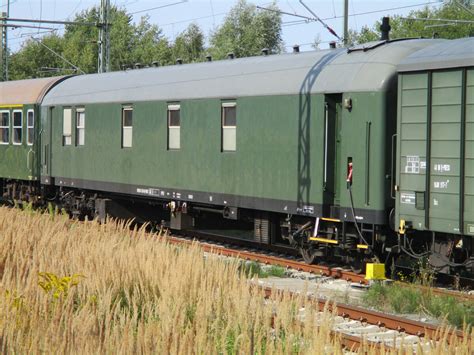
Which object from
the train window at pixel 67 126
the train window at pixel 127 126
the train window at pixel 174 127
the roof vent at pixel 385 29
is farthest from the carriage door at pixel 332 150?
the train window at pixel 67 126

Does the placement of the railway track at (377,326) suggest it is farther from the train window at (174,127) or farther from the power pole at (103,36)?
Result: the power pole at (103,36)

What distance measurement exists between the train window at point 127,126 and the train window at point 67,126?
261cm

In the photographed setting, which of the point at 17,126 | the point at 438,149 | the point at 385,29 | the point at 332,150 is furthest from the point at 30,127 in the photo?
the point at 438,149

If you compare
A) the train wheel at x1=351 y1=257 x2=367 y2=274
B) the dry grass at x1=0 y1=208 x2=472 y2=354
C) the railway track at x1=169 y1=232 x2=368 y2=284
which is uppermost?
the dry grass at x1=0 y1=208 x2=472 y2=354

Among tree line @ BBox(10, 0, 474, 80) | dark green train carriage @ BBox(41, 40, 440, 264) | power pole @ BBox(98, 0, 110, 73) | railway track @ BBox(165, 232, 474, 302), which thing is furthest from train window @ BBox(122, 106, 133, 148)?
tree line @ BBox(10, 0, 474, 80)

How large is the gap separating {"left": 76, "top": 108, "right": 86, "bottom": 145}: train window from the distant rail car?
0.11ft

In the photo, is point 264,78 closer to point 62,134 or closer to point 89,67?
point 62,134

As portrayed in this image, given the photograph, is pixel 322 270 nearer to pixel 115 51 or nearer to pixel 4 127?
pixel 4 127

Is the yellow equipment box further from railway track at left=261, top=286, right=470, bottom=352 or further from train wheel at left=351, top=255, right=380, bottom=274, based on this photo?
railway track at left=261, top=286, right=470, bottom=352

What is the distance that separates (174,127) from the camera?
16.9 metres

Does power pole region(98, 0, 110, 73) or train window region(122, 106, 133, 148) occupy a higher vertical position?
power pole region(98, 0, 110, 73)

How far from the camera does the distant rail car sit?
36.7 feet

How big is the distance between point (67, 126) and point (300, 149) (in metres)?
9.22

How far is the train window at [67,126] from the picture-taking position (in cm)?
2084
